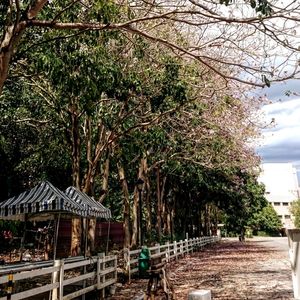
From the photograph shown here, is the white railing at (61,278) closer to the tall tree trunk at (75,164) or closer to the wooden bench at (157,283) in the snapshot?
the tall tree trunk at (75,164)

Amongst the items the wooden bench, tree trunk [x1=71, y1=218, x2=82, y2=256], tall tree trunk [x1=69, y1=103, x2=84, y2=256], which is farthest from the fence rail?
the wooden bench

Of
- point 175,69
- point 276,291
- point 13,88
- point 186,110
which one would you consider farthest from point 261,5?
point 13,88

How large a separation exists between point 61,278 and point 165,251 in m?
12.7

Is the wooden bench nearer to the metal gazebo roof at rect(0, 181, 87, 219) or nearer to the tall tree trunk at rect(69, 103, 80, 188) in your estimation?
the metal gazebo roof at rect(0, 181, 87, 219)

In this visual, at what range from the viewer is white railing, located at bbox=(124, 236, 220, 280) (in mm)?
14547

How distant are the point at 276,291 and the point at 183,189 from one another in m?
24.9

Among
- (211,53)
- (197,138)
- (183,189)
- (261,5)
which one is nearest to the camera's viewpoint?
(261,5)

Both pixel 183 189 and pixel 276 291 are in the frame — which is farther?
pixel 183 189

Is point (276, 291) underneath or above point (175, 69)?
underneath

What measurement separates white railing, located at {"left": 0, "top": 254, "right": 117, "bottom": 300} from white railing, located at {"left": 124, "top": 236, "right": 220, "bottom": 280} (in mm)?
805

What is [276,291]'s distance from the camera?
1134 cm

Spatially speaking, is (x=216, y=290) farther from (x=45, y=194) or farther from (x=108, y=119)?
(x=108, y=119)

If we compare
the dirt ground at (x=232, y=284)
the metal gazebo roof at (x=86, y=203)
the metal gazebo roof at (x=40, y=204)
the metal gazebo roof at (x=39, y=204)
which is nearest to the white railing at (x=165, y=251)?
the dirt ground at (x=232, y=284)

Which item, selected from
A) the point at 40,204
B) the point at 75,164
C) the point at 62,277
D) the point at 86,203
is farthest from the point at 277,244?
the point at 62,277
